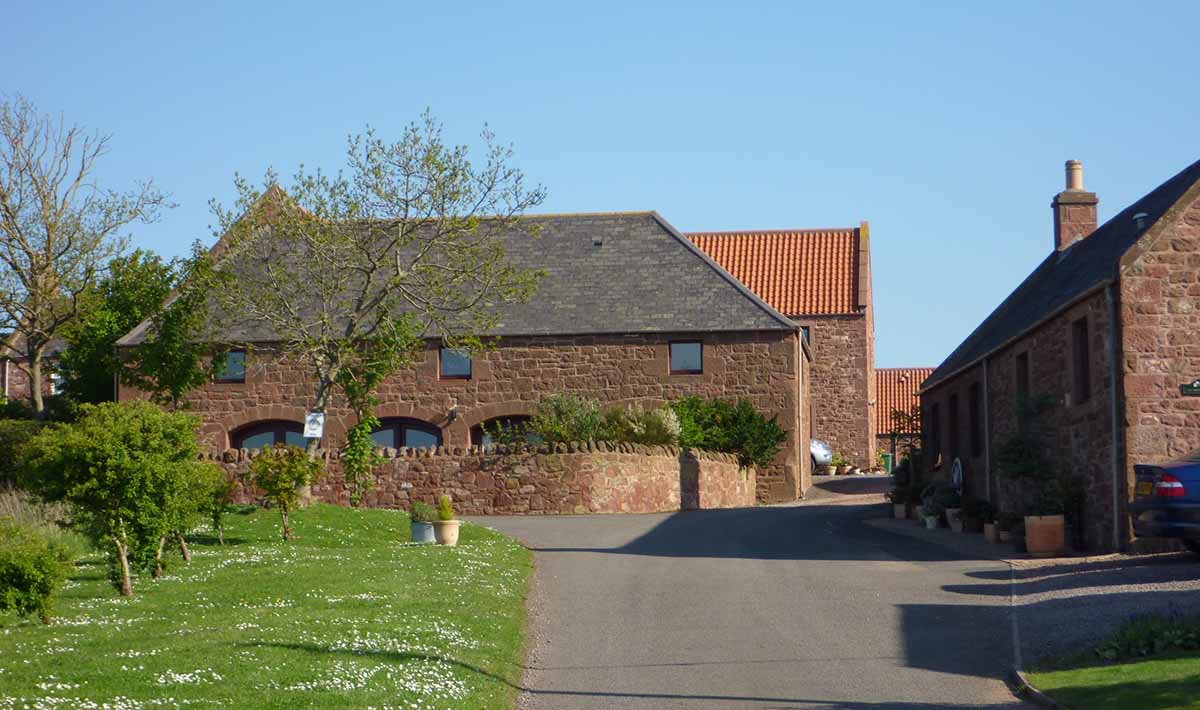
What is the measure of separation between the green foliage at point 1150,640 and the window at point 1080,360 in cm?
901

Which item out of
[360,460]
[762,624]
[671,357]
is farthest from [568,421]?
[762,624]

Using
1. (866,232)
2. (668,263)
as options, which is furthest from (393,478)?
(866,232)

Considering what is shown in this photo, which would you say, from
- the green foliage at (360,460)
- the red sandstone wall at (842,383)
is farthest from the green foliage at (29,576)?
the red sandstone wall at (842,383)

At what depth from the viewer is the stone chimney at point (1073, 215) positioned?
32.2 metres

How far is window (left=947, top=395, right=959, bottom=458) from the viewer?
3169 cm

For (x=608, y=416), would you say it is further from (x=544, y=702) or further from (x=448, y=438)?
(x=544, y=702)

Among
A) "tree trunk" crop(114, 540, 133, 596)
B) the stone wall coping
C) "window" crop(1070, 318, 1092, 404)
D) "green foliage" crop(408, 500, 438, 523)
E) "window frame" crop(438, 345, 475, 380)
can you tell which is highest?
"window frame" crop(438, 345, 475, 380)

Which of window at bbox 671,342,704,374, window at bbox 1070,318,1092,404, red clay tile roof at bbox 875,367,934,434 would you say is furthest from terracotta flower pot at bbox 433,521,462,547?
red clay tile roof at bbox 875,367,934,434

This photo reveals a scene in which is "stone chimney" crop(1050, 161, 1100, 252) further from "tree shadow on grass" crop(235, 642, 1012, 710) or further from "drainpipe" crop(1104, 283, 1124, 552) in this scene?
"tree shadow on grass" crop(235, 642, 1012, 710)

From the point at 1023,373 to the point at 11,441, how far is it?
2130cm

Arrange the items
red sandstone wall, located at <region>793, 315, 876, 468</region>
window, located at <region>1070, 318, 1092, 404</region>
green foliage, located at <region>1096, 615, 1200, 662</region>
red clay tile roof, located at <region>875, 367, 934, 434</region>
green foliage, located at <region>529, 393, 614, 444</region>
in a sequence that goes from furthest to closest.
A: red clay tile roof, located at <region>875, 367, 934, 434</region> < red sandstone wall, located at <region>793, 315, 876, 468</region> < green foliage, located at <region>529, 393, 614, 444</region> < window, located at <region>1070, 318, 1092, 404</region> < green foliage, located at <region>1096, 615, 1200, 662</region>

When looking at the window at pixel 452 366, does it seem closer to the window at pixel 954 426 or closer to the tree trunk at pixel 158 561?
the window at pixel 954 426

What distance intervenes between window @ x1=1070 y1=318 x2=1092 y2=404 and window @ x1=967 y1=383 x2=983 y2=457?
7379mm

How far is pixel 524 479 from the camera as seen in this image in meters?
31.2
